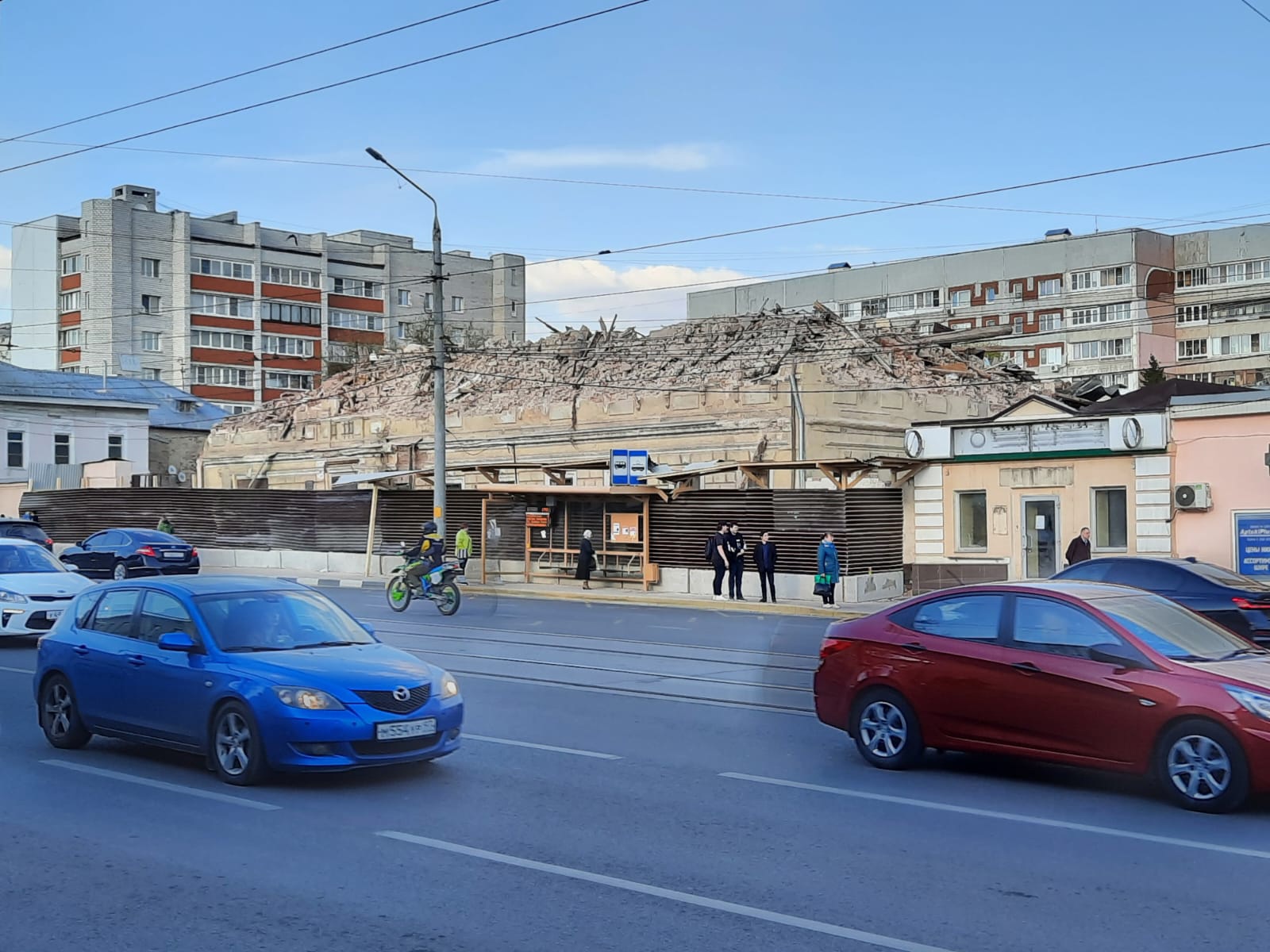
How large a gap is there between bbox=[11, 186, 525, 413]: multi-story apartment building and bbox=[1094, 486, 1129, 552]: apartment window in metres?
65.4

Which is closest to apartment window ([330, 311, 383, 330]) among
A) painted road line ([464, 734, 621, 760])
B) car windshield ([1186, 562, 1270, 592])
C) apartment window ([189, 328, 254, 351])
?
apartment window ([189, 328, 254, 351])

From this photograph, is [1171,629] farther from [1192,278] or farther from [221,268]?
[221,268]

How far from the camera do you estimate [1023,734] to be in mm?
9391

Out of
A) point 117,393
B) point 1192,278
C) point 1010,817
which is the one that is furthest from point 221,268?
point 1010,817

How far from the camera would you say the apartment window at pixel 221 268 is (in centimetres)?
10131

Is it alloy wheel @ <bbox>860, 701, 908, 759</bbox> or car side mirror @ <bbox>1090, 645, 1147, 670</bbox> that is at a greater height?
car side mirror @ <bbox>1090, 645, 1147, 670</bbox>

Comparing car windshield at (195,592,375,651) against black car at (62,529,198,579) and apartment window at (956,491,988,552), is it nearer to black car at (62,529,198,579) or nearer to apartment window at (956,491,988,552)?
apartment window at (956,491,988,552)

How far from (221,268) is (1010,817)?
10205 cm

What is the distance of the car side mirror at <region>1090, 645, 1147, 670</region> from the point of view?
8.98 metres

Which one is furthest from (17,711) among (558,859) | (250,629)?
(558,859)

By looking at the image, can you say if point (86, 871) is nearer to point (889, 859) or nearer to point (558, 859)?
point (558, 859)

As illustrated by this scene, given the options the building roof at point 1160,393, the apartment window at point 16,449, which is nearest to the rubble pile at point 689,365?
the building roof at point 1160,393

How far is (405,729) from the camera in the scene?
9125 mm

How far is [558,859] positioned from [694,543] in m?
26.0
